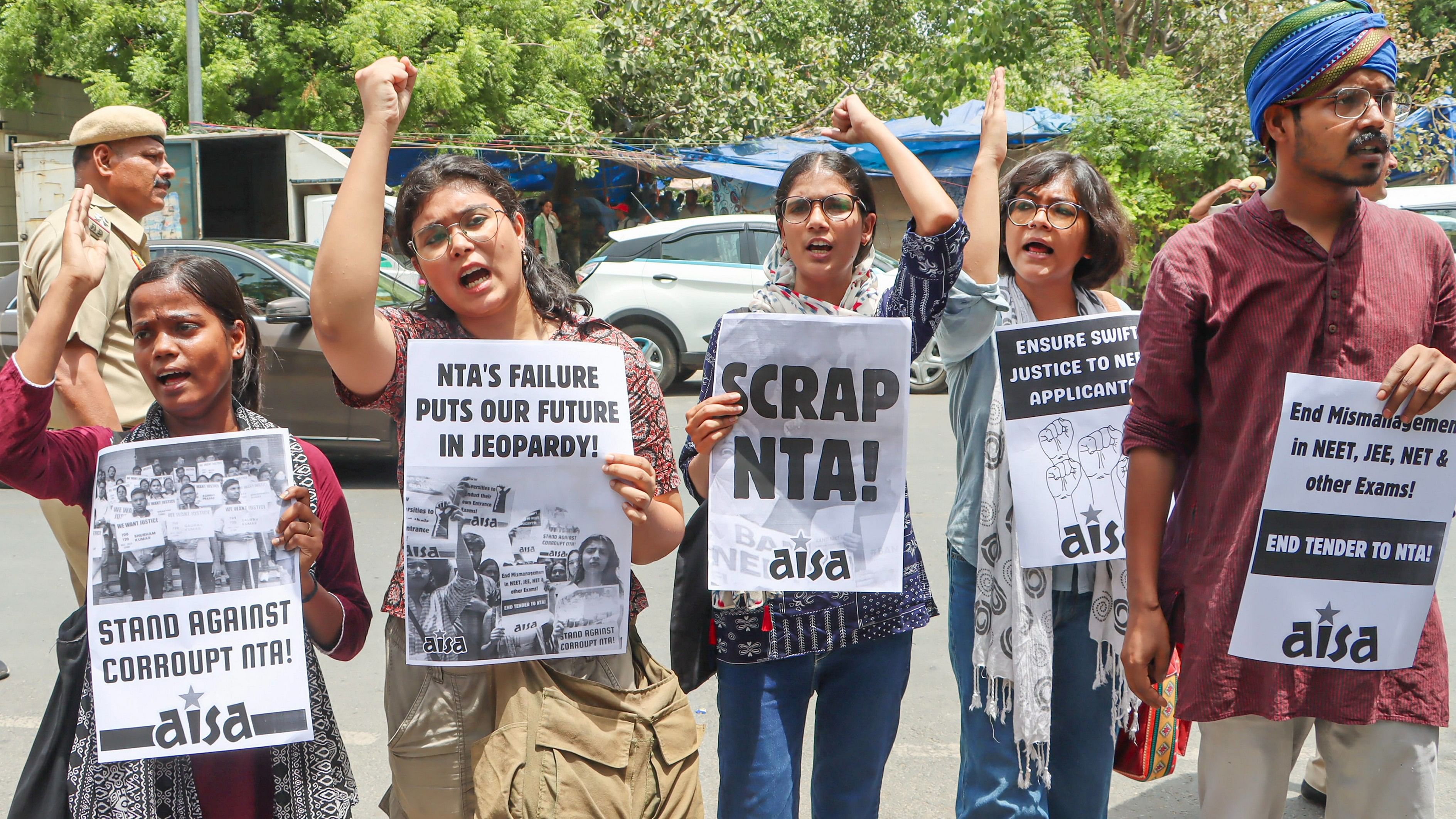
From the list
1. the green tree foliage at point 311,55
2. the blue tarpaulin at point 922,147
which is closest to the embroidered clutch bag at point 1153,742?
the green tree foliage at point 311,55

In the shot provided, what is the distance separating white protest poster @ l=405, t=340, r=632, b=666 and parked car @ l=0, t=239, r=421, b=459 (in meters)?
6.03

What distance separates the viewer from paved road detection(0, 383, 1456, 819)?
390 centimetres

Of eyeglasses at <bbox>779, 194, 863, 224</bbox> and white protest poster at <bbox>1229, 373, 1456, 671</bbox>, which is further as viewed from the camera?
eyeglasses at <bbox>779, 194, 863, 224</bbox>

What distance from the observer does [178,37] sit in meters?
16.2

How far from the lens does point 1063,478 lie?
2.91 m

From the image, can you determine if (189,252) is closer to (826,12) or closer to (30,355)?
(30,355)

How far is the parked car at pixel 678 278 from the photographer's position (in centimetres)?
1180

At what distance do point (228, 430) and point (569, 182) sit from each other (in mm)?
18459

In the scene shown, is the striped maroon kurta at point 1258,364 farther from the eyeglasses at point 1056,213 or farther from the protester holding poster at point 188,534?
the protester holding poster at point 188,534

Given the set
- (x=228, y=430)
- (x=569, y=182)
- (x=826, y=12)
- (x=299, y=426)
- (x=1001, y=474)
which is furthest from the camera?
(x=826, y=12)

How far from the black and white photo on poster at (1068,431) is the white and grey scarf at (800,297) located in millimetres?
354

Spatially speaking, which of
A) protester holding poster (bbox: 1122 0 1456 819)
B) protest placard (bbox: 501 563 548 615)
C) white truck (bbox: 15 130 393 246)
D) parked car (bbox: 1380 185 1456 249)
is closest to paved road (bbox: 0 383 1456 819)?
protester holding poster (bbox: 1122 0 1456 819)

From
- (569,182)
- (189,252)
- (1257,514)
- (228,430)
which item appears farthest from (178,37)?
(1257,514)

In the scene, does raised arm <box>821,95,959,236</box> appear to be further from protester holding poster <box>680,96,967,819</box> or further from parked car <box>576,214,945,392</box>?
parked car <box>576,214,945,392</box>
